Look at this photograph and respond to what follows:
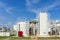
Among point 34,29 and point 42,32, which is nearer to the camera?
point 42,32

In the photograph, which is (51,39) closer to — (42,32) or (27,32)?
(42,32)

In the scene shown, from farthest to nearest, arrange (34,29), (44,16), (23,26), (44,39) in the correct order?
(34,29) → (23,26) → (44,16) → (44,39)

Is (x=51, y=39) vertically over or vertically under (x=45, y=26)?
under

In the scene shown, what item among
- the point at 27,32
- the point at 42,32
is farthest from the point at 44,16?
the point at 27,32

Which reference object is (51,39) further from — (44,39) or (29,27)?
(29,27)

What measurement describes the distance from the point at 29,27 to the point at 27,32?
102 centimetres

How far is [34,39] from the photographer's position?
17.0 meters

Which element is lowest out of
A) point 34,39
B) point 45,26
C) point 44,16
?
point 34,39

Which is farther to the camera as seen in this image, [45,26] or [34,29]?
[34,29]

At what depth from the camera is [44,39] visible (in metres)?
16.5

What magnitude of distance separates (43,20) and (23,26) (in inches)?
165

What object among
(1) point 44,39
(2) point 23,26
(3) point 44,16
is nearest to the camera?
(1) point 44,39

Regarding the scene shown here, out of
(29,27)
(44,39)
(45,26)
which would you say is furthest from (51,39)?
(29,27)

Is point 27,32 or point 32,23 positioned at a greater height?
point 32,23
